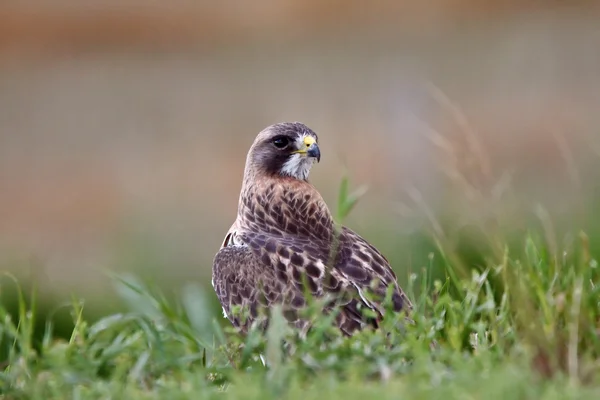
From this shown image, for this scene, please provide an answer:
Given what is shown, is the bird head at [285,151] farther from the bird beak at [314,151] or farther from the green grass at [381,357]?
the green grass at [381,357]

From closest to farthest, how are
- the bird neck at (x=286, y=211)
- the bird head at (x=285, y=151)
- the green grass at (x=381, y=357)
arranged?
the green grass at (x=381, y=357) < the bird neck at (x=286, y=211) < the bird head at (x=285, y=151)

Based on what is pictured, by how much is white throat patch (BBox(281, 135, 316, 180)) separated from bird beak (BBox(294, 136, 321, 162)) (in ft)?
0.07

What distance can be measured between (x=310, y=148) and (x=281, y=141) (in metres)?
0.23

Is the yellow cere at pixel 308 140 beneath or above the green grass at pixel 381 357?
above

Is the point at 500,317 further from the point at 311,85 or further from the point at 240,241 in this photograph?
the point at 311,85

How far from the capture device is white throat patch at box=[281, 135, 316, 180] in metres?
7.43

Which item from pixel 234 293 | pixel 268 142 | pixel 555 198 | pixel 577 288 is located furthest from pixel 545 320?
pixel 555 198

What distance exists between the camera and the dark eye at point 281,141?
7488mm

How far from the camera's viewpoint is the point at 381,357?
485 centimetres

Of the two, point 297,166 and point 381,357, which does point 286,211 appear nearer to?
point 297,166

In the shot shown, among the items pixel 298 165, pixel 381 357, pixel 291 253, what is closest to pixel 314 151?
pixel 298 165

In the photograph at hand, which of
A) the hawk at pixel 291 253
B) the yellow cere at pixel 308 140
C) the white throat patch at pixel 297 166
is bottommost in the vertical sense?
the hawk at pixel 291 253

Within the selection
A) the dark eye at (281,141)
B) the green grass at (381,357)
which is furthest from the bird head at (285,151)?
the green grass at (381,357)

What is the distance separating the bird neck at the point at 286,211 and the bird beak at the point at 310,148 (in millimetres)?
173
